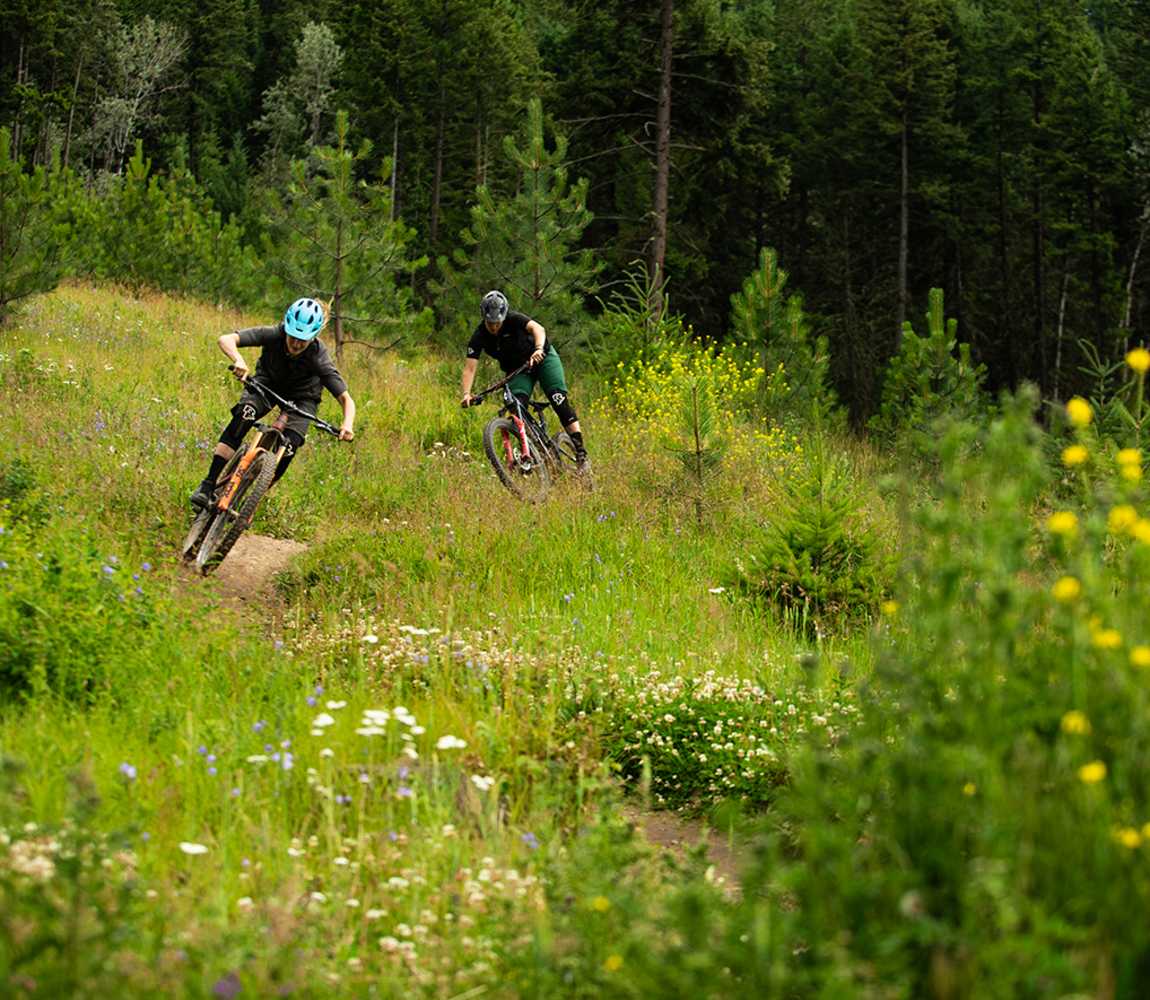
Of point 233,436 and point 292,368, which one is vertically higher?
point 292,368

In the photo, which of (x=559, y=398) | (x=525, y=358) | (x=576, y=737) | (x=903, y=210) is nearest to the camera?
(x=576, y=737)

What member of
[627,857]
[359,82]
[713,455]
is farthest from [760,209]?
[627,857]

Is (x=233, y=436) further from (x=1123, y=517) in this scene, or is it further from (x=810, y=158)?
(x=810, y=158)

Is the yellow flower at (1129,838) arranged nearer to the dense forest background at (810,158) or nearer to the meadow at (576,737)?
the meadow at (576,737)

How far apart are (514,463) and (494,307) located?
147cm

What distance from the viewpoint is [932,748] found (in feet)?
9.37

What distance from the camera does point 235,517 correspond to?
8875 mm

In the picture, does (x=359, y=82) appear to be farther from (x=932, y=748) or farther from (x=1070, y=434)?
(x=932, y=748)

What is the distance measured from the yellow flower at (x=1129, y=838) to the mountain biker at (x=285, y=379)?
23.4 ft

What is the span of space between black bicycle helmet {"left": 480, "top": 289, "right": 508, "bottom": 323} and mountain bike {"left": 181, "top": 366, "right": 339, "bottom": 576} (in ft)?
9.44

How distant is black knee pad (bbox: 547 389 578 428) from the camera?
12.1m

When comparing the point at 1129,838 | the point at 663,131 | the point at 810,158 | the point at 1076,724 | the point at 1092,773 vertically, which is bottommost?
the point at 1129,838

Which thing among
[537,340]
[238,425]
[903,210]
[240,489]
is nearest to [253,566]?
[240,489]

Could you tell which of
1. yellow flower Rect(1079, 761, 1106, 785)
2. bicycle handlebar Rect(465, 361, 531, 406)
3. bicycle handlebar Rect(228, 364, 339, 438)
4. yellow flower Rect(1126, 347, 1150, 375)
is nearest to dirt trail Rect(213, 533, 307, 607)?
bicycle handlebar Rect(228, 364, 339, 438)
